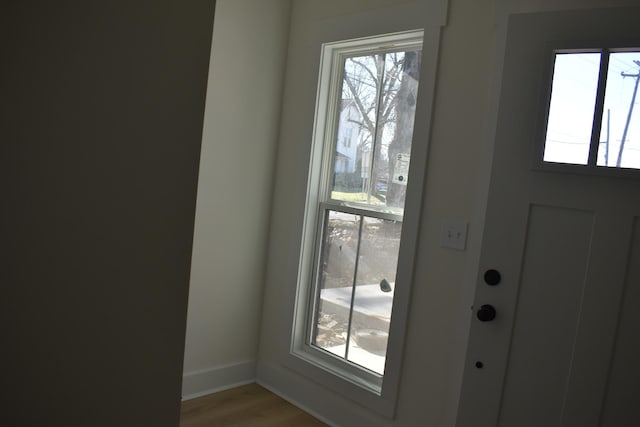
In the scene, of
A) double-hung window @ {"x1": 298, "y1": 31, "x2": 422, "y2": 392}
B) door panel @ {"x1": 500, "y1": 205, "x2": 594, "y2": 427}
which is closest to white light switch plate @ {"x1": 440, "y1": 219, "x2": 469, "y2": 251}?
double-hung window @ {"x1": 298, "y1": 31, "x2": 422, "y2": 392}

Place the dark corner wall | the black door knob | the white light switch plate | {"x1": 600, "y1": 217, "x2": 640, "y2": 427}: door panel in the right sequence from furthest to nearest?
the white light switch plate, the black door knob, {"x1": 600, "y1": 217, "x2": 640, "y2": 427}: door panel, the dark corner wall

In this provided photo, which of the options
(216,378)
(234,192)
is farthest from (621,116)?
(216,378)

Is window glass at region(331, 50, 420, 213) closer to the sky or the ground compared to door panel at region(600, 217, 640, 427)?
closer to the sky

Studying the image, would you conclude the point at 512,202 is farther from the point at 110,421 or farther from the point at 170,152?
the point at 110,421

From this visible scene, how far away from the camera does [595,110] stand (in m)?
1.65

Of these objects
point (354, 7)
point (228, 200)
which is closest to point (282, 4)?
point (354, 7)

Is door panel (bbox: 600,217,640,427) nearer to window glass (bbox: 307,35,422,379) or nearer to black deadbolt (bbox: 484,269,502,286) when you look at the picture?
black deadbolt (bbox: 484,269,502,286)

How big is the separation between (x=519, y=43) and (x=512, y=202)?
23.2 inches

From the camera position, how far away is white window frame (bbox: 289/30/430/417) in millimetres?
2369

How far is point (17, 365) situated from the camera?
0.66 m

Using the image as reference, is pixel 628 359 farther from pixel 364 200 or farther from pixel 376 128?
pixel 376 128

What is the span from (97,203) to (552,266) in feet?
5.07

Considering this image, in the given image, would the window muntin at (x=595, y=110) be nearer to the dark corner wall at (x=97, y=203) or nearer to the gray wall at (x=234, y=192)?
the dark corner wall at (x=97, y=203)

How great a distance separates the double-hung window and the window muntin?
86 cm
